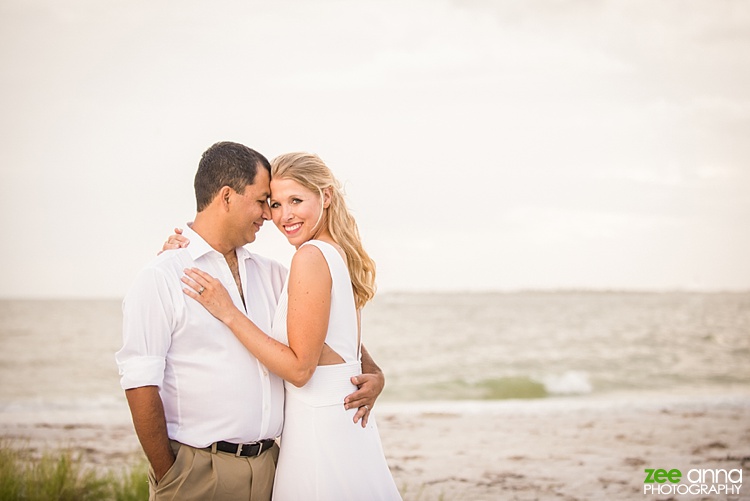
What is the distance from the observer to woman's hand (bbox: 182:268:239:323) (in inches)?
123

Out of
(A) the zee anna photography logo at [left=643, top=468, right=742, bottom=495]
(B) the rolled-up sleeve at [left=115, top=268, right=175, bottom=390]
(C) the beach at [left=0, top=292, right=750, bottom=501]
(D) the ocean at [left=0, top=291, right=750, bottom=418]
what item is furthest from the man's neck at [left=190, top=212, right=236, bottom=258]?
(D) the ocean at [left=0, top=291, right=750, bottom=418]

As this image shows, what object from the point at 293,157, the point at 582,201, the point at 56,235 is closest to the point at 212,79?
the point at 56,235

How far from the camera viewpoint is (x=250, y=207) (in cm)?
336

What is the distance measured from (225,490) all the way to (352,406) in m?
0.66

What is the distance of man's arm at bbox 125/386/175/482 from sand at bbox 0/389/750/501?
11.5ft

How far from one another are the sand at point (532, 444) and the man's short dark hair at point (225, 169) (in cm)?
373

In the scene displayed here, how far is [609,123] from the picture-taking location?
32.6 metres

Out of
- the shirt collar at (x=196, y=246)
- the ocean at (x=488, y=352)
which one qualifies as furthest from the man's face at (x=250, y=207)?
the ocean at (x=488, y=352)

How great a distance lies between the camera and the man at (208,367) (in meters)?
2.99

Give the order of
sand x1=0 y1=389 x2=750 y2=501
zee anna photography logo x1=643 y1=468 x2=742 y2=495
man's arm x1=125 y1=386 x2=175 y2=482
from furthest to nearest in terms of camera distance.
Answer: sand x1=0 y1=389 x2=750 y2=501 → zee anna photography logo x1=643 y1=468 x2=742 y2=495 → man's arm x1=125 y1=386 x2=175 y2=482

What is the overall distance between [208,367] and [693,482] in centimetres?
583

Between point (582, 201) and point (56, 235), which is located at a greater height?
point (582, 201)

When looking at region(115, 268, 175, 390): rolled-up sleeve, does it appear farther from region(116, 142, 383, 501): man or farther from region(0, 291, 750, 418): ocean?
region(0, 291, 750, 418): ocean

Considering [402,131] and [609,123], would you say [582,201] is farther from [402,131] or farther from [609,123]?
[402,131]
